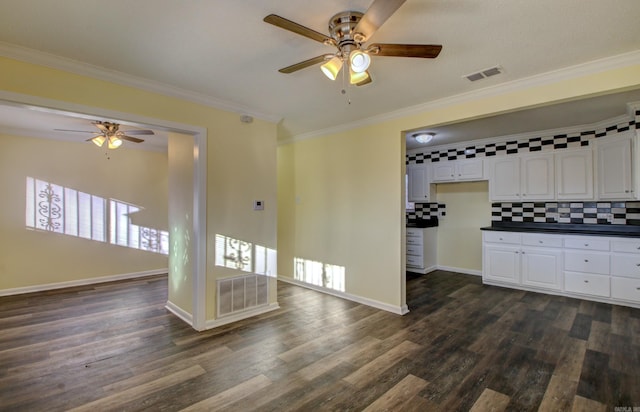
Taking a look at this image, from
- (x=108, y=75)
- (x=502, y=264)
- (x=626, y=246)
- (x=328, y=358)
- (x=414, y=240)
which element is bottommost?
(x=328, y=358)

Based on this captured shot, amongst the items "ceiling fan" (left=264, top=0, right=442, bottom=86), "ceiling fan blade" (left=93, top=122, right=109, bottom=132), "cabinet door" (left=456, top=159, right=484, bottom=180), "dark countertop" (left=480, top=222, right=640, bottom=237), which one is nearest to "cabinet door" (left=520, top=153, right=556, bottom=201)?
"dark countertop" (left=480, top=222, right=640, bottom=237)

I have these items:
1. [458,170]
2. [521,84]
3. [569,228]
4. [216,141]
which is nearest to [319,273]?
[216,141]

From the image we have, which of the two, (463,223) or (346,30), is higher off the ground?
(346,30)

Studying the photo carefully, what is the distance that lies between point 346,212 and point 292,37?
268cm

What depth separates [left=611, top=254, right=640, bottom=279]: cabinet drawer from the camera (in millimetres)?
3814

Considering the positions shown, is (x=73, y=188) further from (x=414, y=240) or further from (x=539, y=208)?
(x=539, y=208)

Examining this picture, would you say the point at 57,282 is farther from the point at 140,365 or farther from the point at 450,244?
the point at 450,244

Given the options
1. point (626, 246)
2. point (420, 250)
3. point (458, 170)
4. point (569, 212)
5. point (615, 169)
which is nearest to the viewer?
point (626, 246)

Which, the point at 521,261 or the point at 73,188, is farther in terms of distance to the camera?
the point at 73,188

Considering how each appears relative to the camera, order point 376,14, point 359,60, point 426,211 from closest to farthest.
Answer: point 376,14
point 359,60
point 426,211

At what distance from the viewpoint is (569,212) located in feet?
15.8

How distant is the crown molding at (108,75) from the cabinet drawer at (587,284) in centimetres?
501

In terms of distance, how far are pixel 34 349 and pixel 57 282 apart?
2590 mm

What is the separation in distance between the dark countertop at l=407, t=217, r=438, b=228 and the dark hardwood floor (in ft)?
6.55
